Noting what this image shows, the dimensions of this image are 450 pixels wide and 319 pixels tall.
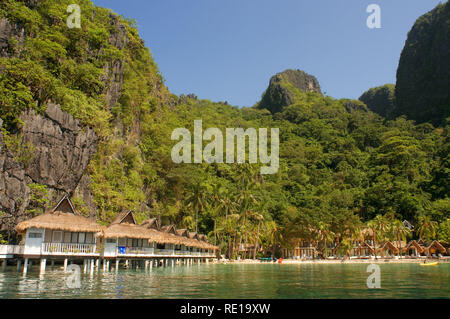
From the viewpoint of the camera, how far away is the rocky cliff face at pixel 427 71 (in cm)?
8500

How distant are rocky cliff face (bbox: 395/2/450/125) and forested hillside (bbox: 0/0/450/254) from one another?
18.9 feet

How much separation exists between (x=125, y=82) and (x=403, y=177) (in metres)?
50.2

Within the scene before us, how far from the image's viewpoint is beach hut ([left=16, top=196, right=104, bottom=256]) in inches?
723

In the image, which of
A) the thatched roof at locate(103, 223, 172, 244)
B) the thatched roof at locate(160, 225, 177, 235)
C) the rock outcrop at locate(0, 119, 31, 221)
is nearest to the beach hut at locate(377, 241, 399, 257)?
the thatched roof at locate(160, 225, 177, 235)

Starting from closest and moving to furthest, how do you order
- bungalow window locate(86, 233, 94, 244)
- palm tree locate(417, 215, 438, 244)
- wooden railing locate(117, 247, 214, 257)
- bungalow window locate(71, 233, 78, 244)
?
bungalow window locate(71, 233, 78, 244)
bungalow window locate(86, 233, 94, 244)
wooden railing locate(117, 247, 214, 257)
palm tree locate(417, 215, 438, 244)

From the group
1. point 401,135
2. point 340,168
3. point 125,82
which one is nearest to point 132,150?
point 125,82

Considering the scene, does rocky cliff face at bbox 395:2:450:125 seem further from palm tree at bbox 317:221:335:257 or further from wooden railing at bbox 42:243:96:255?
wooden railing at bbox 42:243:96:255

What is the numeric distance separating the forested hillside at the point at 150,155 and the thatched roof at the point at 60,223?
341 centimetres

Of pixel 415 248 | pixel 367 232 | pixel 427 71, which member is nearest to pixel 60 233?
pixel 367 232

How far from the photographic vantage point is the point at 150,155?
46.8 m

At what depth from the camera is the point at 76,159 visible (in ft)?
91.2

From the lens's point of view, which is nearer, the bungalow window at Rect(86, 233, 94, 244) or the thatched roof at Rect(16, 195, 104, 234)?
the thatched roof at Rect(16, 195, 104, 234)

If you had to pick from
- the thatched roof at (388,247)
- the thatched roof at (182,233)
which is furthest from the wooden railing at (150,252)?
the thatched roof at (388,247)
